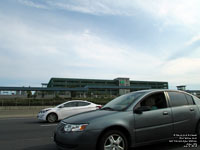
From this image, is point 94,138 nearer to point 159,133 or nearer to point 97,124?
point 97,124

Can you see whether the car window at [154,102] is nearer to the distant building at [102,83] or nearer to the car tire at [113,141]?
the car tire at [113,141]

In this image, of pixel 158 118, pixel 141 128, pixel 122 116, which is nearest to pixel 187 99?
pixel 158 118

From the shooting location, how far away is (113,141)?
3.92 meters

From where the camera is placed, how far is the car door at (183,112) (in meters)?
4.76

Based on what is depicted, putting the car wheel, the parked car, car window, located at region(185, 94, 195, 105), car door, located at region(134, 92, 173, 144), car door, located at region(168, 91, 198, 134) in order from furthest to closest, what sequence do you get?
the car wheel < car window, located at region(185, 94, 195, 105) < car door, located at region(168, 91, 198, 134) < car door, located at region(134, 92, 173, 144) < the parked car

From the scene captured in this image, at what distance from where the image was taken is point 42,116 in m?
11.7

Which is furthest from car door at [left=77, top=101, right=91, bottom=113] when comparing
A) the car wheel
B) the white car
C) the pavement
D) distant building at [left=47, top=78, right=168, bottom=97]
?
distant building at [left=47, top=78, right=168, bottom=97]

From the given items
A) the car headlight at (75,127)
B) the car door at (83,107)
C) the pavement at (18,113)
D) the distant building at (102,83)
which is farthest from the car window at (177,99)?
the distant building at (102,83)

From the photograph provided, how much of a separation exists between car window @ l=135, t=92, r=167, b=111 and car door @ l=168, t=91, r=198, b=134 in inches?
10.0

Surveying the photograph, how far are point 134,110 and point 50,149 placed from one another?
2.70m

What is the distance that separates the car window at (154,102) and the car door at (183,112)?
0.83 ft

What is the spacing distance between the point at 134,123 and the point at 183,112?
168 cm

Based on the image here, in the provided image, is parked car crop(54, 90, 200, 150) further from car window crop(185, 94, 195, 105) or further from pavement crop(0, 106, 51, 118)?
pavement crop(0, 106, 51, 118)

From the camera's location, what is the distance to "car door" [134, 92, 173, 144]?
422 cm
